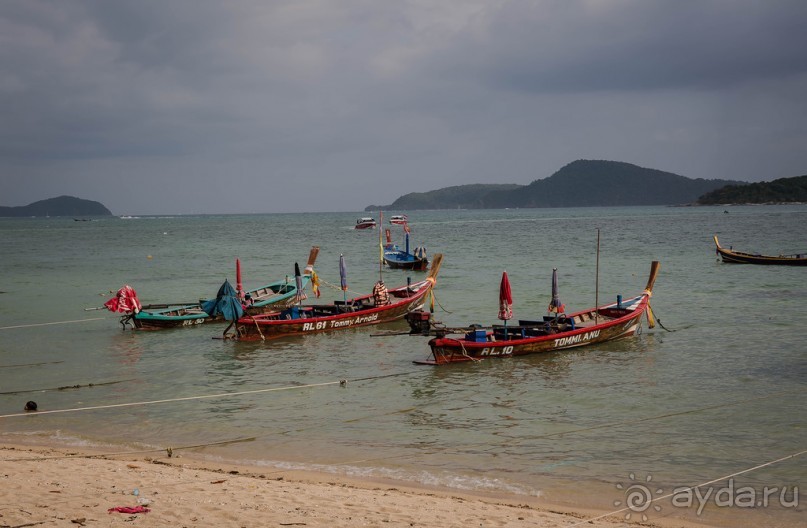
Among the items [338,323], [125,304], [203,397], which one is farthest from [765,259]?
[203,397]

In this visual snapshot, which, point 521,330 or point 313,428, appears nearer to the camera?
point 313,428

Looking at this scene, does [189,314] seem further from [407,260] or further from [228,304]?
[407,260]

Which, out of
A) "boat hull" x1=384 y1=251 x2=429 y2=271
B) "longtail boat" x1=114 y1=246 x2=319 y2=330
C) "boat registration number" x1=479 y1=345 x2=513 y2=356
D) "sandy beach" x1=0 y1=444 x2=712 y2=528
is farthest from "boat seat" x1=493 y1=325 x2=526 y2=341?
"boat hull" x1=384 y1=251 x2=429 y2=271

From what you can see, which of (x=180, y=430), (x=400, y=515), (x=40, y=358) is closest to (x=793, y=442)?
(x=400, y=515)

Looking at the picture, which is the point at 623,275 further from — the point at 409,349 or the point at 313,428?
the point at 313,428

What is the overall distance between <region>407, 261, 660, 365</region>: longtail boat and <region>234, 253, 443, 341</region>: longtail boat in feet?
17.3

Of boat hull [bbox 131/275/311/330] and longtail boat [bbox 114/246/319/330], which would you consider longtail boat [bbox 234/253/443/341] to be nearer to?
boat hull [bbox 131/275/311/330]

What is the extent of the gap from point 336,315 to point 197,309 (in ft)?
25.9

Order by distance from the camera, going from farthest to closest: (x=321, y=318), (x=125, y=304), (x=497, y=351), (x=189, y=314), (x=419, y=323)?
(x=189, y=314) → (x=125, y=304) → (x=321, y=318) → (x=419, y=323) → (x=497, y=351)

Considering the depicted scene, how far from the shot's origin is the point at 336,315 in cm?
3064

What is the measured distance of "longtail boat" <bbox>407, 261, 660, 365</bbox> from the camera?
23750 mm

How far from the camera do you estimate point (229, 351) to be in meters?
27.2

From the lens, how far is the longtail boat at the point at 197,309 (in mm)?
32438

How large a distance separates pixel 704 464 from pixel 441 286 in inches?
1313
